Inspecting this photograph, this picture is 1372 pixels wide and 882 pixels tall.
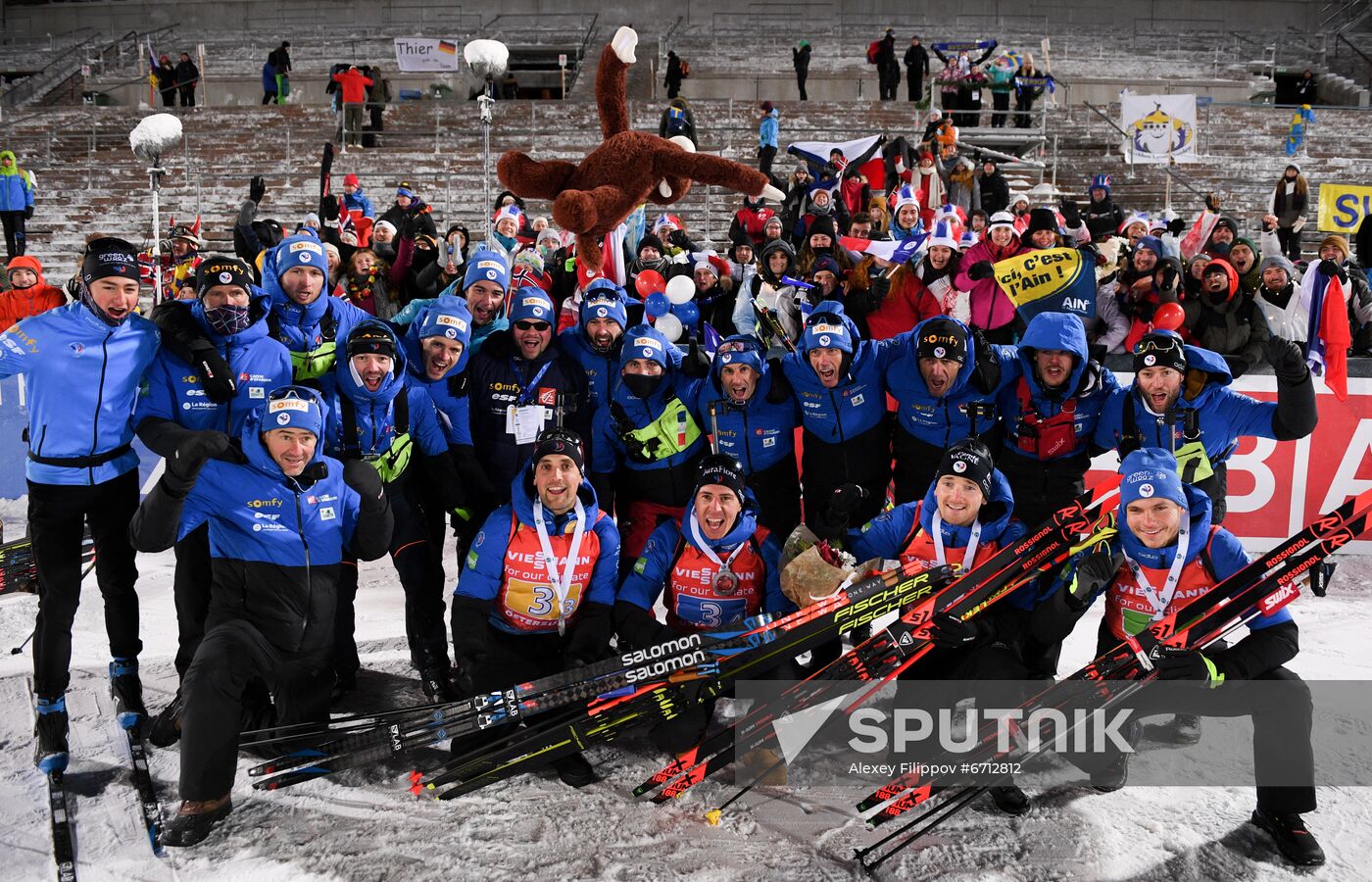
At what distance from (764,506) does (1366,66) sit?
1083 inches

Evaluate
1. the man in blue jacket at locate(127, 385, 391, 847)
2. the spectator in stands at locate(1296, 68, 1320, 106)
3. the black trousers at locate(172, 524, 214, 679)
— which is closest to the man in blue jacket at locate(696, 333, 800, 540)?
the man in blue jacket at locate(127, 385, 391, 847)

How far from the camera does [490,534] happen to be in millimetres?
4602

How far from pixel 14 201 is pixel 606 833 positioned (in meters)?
13.6

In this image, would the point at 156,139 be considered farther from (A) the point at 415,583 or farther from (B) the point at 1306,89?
(B) the point at 1306,89

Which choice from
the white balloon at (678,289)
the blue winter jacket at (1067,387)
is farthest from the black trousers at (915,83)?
the blue winter jacket at (1067,387)

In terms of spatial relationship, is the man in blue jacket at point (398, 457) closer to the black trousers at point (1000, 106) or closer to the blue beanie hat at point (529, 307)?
the blue beanie hat at point (529, 307)

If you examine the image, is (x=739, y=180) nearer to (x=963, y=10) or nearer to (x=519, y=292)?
(x=519, y=292)

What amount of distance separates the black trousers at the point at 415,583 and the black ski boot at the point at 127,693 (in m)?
0.84

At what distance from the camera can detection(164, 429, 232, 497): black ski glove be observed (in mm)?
3916

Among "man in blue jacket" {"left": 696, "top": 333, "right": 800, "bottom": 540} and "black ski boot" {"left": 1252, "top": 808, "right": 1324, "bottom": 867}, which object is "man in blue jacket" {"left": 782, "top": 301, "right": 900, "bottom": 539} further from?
"black ski boot" {"left": 1252, "top": 808, "right": 1324, "bottom": 867}

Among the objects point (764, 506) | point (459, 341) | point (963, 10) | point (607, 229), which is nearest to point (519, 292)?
point (459, 341)

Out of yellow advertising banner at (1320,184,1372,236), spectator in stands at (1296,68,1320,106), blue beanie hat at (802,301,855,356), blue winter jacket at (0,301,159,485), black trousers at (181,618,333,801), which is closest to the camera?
black trousers at (181,618,333,801)

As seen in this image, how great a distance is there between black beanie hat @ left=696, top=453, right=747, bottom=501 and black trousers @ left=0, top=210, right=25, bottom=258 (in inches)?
512

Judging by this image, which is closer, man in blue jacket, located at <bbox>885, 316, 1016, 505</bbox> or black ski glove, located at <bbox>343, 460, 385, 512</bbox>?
black ski glove, located at <bbox>343, 460, 385, 512</bbox>
